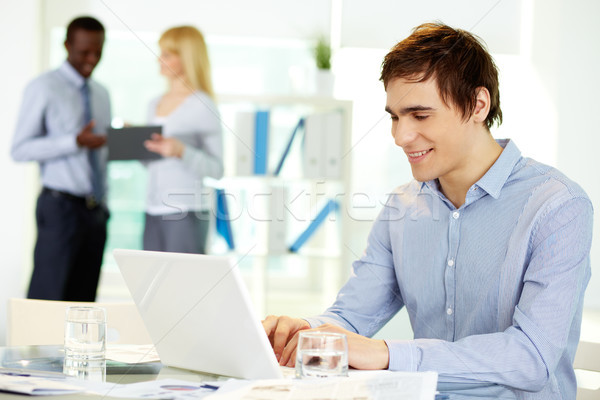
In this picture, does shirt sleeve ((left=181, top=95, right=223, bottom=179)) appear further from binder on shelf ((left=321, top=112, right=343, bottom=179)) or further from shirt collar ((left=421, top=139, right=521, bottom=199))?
shirt collar ((left=421, top=139, right=521, bottom=199))

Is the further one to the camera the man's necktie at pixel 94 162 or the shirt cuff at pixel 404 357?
the man's necktie at pixel 94 162

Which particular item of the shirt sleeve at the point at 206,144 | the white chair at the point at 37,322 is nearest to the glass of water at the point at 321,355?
the white chair at the point at 37,322

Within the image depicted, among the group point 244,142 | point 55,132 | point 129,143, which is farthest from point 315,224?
point 55,132

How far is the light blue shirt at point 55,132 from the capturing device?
268 centimetres

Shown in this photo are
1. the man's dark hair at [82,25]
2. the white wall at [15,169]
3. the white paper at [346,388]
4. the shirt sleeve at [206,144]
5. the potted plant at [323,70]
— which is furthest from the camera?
the white wall at [15,169]

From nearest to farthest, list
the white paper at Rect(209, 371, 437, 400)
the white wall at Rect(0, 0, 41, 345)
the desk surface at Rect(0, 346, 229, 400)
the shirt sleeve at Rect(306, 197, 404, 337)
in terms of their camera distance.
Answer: the white paper at Rect(209, 371, 437, 400) < the desk surface at Rect(0, 346, 229, 400) < the shirt sleeve at Rect(306, 197, 404, 337) < the white wall at Rect(0, 0, 41, 345)

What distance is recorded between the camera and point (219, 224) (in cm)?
298

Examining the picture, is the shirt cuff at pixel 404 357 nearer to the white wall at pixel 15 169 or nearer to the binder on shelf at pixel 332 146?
the binder on shelf at pixel 332 146

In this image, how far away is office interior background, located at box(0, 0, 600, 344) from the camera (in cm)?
285

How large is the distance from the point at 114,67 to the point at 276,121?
0.85 meters

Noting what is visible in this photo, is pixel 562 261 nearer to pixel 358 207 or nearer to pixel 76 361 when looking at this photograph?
pixel 76 361

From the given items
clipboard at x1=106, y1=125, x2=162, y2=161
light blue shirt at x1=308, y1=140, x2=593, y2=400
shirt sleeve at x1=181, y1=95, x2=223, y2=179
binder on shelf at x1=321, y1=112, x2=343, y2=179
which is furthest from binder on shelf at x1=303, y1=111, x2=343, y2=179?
light blue shirt at x1=308, y1=140, x2=593, y2=400

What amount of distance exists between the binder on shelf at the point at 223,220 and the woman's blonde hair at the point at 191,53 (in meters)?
0.48

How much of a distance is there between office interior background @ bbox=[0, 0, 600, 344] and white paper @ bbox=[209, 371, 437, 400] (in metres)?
2.01
